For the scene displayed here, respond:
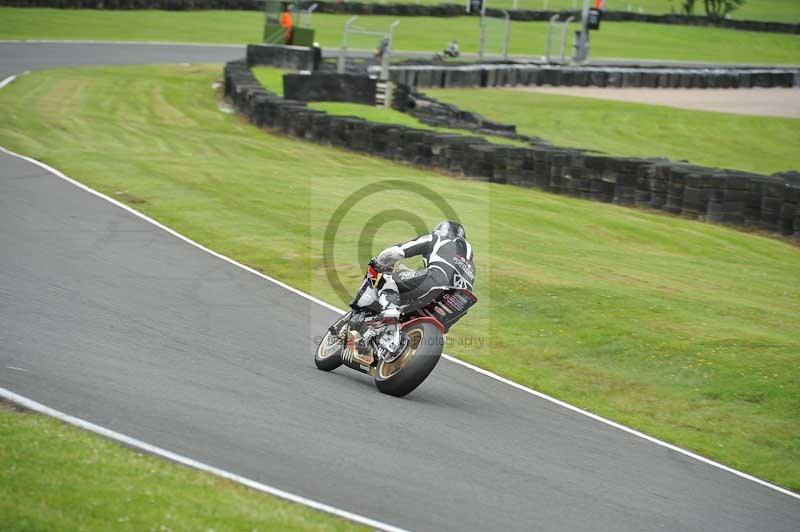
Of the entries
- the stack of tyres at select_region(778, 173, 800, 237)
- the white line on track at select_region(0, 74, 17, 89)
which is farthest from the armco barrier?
the white line on track at select_region(0, 74, 17, 89)

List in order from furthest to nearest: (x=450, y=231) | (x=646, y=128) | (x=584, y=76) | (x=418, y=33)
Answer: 1. (x=418, y=33)
2. (x=584, y=76)
3. (x=646, y=128)
4. (x=450, y=231)

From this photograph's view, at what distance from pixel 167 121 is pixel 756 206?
14.3 metres

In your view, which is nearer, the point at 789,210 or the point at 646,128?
the point at 789,210

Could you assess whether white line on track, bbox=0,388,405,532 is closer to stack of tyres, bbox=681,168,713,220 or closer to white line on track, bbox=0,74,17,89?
stack of tyres, bbox=681,168,713,220

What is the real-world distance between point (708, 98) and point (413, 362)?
36.4m

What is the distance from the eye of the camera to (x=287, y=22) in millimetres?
35000

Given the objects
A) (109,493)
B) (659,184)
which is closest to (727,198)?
(659,184)

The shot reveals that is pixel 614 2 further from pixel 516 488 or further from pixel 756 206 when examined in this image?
pixel 516 488

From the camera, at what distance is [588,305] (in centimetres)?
1246

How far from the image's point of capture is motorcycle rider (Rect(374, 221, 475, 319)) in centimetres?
872

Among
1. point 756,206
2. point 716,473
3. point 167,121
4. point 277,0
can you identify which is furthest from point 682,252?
point 277,0

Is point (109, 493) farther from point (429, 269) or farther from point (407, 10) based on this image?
point (407, 10)

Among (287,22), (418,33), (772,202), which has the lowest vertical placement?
(772,202)

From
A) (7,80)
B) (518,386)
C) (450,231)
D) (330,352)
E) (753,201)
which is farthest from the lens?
(7,80)
